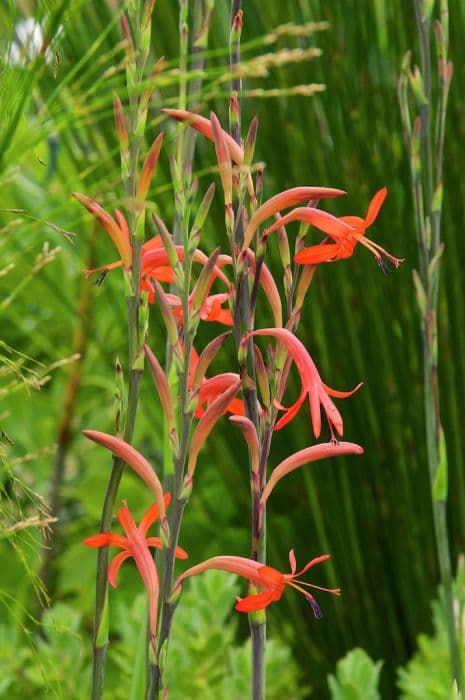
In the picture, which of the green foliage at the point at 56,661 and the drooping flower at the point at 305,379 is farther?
the green foliage at the point at 56,661

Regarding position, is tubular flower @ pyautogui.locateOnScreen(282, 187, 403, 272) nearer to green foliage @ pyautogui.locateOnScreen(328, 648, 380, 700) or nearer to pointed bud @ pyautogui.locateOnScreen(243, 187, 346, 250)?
pointed bud @ pyautogui.locateOnScreen(243, 187, 346, 250)

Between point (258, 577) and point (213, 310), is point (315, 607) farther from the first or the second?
point (213, 310)

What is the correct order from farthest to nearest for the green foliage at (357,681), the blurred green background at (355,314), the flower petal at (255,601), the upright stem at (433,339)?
the blurred green background at (355,314) → the green foliage at (357,681) → the upright stem at (433,339) → the flower petal at (255,601)

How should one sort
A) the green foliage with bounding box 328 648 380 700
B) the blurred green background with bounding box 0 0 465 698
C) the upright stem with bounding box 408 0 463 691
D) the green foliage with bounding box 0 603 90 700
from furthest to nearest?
the blurred green background with bounding box 0 0 465 698 → the green foliage with bounding box 0 603 90 700 → the green foliage with bounding box 328 648 380 700 → the upright stem with bounding box 408 0 463 691

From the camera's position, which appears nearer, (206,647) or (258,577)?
(258,577)

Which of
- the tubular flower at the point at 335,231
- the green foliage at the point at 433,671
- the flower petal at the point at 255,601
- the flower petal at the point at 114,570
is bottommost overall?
the green foliage at the point at 433,671

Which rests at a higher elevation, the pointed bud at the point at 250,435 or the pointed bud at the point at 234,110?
the pointed bud at the point at 234,110

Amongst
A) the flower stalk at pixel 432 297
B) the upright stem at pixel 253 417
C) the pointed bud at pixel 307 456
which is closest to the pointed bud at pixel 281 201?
the upright stem at pixel 253 417

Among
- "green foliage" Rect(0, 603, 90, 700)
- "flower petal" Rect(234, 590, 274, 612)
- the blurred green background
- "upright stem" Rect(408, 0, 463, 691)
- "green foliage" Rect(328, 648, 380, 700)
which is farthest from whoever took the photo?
the blurred green background

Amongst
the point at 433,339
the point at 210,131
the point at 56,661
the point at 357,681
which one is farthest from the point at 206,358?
the point at 56,661

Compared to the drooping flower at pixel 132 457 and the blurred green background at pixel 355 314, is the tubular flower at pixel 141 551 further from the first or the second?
the blurred green background at pixel 355 314

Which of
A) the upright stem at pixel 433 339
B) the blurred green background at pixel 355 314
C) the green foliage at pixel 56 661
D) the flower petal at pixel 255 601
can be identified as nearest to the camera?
the flower petal at pixel 255 601

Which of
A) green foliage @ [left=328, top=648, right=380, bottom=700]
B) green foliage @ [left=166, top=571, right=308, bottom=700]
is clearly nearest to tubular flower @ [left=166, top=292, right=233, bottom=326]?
green foliage @ [left=328, top=648, right=380, bottom=700]

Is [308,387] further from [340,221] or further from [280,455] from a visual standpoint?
[280,455]
